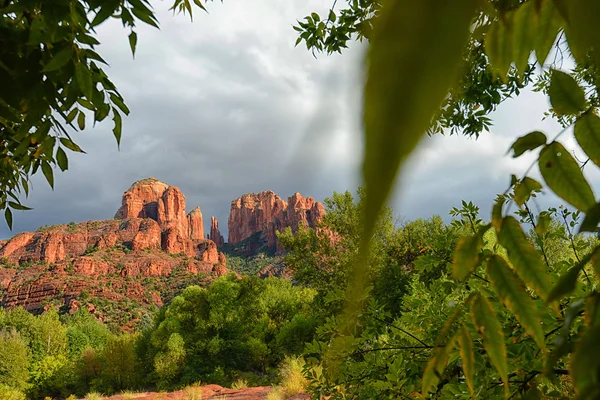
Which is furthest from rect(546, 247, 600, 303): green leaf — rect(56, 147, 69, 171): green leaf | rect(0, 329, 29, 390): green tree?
rect(0, 329, 29, 390): green tree

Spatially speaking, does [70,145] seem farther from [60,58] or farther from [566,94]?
[566,94]

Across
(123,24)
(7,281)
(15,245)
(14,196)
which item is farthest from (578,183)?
(15,245)

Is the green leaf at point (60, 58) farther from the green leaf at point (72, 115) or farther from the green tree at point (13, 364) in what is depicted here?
the green tree at point (13, 364)

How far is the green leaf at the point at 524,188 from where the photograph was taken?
36 centimetres

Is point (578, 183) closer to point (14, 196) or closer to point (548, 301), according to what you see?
point (548, 301)

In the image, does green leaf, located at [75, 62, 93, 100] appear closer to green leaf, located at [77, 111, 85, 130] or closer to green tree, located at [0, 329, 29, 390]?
green leaf, located at [77, 111, 85, 130]

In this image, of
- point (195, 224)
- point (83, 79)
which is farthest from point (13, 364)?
point (195, 224)

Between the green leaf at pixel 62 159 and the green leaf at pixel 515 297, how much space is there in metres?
0.87

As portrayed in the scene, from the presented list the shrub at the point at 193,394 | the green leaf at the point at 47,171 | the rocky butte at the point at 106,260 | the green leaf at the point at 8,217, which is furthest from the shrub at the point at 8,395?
the rocky butte at the point at 106,260

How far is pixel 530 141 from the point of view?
292 mm

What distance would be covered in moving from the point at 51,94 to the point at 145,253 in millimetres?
39382

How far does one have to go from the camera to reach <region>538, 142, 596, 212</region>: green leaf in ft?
0.78

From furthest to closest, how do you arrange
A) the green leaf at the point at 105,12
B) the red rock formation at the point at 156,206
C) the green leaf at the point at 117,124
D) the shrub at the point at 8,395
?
the red rock formation at the point at 156,206 → the shrub at the point at 8,395 → the green leaf at the point at 117,124 → the green leaf at the point at 105,12

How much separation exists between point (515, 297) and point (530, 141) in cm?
11
